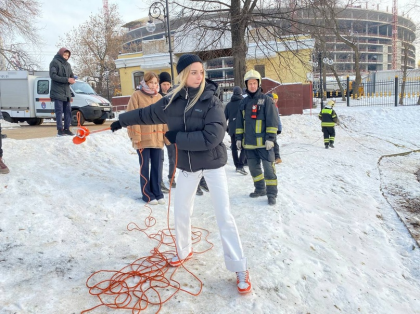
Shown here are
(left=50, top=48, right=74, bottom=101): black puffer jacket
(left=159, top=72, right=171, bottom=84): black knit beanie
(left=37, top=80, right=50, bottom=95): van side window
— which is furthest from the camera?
(left=37, top=80, right=50, bottom=95): van side window

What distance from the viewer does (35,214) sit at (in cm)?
436

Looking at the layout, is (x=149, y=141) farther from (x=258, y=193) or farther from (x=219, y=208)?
(x=219, y=208)

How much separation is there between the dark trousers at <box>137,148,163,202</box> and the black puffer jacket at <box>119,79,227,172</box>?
7.06ft

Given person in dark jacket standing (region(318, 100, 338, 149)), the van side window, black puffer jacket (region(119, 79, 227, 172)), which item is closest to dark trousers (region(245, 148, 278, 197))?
black puffer jacket (region(119, 79, 227, 172))

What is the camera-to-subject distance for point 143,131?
5.09 metres

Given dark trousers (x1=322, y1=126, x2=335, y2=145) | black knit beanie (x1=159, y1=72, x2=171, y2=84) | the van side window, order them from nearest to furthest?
black knit beanie (x1=159, y1=72, x2=171, y2=84), dark trousers (x1=322, y1=126, x2=335, y2=145), the van side window

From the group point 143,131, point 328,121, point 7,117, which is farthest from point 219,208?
point 7,117

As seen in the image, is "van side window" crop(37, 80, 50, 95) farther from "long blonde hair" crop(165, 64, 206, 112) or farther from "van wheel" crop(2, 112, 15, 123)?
"long blonde hair" crop(165, 64, 206, 112)

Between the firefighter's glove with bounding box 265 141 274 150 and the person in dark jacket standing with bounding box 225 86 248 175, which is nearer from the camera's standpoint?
the firefighter's glove with bounding box 265 141 274 150

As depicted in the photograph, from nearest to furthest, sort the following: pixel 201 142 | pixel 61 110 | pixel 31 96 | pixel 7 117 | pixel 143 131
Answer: pixel 201 142 < pixel 143 131 < pixel 61 110 < pixel 31 96 < pixel 7 117

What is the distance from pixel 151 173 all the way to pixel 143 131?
0.68 meters

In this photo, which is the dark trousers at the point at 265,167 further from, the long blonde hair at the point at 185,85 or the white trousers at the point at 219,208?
the long blonde hair at the point at 185,85

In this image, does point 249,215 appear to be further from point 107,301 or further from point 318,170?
point 318,170

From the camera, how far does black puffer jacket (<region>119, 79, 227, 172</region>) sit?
2.93 m
